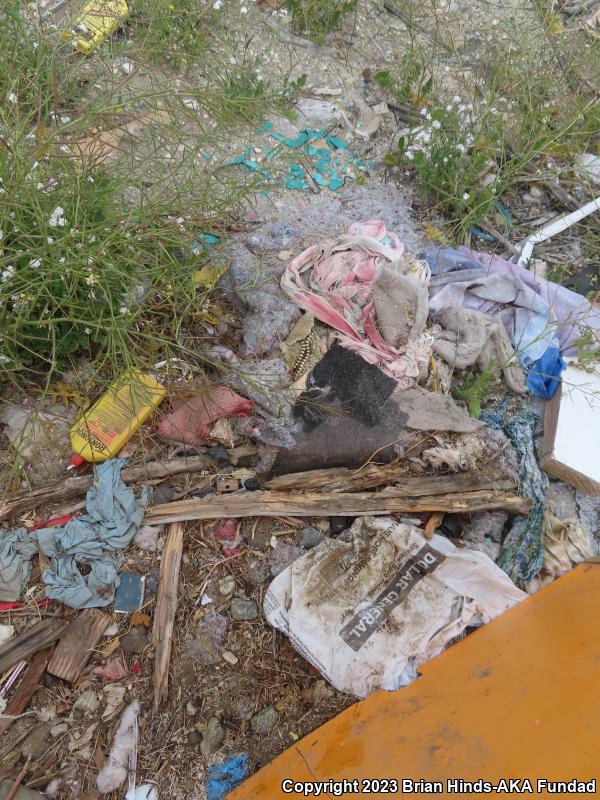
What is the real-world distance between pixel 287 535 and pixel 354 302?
1.20m

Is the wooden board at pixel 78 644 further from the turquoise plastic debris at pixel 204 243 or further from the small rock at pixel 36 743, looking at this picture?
the turquoise plastic debris at pixel 204 243

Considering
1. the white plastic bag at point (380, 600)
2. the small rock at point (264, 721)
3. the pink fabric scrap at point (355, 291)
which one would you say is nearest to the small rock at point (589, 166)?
the pink fabric scrap at point (355, 291)

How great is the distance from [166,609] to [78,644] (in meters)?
0.33

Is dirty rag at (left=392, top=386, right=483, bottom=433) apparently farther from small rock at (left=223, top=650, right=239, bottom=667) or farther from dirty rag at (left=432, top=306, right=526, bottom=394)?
small rock at (left=223, top=650, right=239, bottom=667)

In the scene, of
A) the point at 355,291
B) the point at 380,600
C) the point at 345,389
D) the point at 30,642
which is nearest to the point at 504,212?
the point at 355,291

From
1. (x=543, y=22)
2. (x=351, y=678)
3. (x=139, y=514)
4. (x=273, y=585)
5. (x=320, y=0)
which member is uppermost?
(x=320, y=0)

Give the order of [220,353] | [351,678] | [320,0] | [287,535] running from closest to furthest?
[351,678]
[287,535]
[220,353]
[320,0]

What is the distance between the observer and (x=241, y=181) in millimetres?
3041

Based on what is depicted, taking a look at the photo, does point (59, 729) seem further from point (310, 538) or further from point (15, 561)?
point (310, 538)

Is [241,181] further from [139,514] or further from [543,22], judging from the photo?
[543,22]

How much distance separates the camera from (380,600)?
2127mm

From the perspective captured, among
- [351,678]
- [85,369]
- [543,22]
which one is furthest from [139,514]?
[543,22]

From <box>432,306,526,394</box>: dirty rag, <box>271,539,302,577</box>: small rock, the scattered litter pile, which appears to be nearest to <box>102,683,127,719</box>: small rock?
the scattered litter pile

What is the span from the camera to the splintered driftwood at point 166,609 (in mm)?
1982
